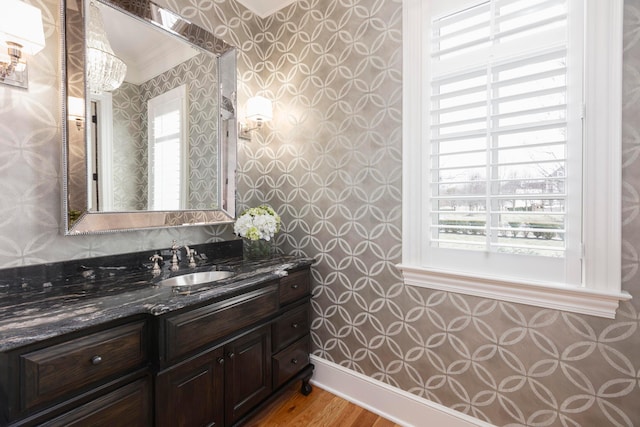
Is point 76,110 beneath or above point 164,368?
above

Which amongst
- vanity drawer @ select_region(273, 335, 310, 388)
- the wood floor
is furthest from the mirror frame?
the wood floor

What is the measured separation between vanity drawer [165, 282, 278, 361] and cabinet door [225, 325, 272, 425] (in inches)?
3.7

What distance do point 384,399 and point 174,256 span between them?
1.54 meters

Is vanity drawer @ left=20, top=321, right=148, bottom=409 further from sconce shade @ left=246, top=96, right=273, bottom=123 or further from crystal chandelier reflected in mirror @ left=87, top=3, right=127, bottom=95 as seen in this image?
sconce shade @ left=246, top=96, right=273, bottom=123

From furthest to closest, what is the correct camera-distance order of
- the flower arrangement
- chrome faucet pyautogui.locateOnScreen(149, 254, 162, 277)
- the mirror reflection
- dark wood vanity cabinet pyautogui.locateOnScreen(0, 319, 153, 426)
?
the flower arrangement < chrome faucet pyautogui.locateOnScreen(149, 254, 162, 277) < the mirror reflection < dark wood vanity cabinet pyautogui.locateOnScreen(0, 319, 153, 426)

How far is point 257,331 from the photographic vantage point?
1.54 meters

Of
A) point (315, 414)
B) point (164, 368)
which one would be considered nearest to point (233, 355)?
point (164, 368)

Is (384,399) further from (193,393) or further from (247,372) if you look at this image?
(193,393)

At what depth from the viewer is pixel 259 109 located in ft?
6.57

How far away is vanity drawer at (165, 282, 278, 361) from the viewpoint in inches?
45.4

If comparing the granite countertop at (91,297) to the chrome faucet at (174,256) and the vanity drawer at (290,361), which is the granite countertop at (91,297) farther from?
the vanity drawer at (290,361)

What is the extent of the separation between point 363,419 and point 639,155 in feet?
6.18

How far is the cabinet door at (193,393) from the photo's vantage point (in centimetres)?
114

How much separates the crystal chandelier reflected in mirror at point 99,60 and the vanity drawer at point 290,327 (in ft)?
5.00
